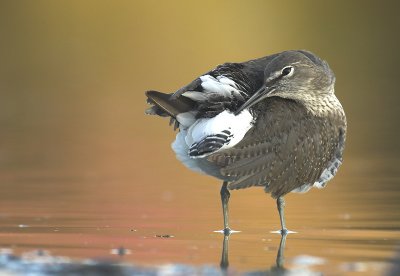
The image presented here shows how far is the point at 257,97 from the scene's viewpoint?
9070 mm

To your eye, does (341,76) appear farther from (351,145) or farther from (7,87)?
(351,145)

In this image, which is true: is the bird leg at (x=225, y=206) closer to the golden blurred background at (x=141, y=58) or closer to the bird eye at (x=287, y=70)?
the bird eye at (x=287, y=70)

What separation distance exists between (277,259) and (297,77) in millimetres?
2134

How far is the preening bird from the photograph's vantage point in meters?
9.02

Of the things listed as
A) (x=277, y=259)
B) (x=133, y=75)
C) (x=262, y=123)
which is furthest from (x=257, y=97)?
(x=133, y=75)

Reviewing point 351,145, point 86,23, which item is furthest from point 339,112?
point 86,23

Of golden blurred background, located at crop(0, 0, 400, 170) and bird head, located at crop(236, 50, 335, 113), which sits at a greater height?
golden blurred background, located at crop(0, 0, 400, 170)

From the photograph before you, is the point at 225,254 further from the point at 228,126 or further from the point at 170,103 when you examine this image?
the point at 170,103

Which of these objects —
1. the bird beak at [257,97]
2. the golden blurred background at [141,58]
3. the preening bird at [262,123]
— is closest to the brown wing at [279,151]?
the preening bird at [262,123]

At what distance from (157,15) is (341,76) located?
30.0 feet

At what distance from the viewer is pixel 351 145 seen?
620 inches

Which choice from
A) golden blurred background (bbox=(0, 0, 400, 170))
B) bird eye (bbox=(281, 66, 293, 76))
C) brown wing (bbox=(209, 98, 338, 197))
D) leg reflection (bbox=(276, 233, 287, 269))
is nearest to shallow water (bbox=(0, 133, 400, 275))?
leg reflection (bbox=(276, 233, 287, 269))

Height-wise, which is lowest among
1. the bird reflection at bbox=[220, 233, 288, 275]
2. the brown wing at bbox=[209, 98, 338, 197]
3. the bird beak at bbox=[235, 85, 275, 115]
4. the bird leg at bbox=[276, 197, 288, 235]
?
the bird reflection at bbox=[220, 233, 288, 275]

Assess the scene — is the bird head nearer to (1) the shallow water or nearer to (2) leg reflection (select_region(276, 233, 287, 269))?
(1) the shallow water
